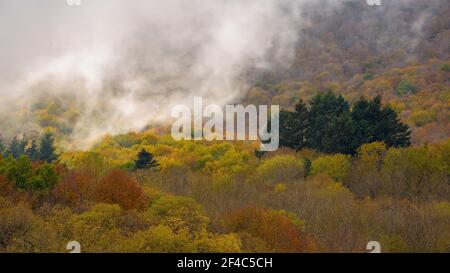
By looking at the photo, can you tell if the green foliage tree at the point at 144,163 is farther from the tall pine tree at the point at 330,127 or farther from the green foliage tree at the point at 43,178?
the green foliage tree at the point at 43,178

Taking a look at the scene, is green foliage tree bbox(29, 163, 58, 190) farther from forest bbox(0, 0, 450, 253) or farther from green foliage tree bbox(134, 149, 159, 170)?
green foliage tree bbox(134, 149, 159, 170)

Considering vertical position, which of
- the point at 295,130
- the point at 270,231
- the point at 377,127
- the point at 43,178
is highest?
the point at 295,130

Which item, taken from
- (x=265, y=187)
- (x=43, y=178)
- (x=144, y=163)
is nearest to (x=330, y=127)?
(x=265, y=187)

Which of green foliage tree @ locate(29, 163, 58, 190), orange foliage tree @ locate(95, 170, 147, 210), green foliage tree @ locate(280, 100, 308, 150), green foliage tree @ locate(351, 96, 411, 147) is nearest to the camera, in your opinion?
orange foliage tree @ locate(95, 170, 147, 210)

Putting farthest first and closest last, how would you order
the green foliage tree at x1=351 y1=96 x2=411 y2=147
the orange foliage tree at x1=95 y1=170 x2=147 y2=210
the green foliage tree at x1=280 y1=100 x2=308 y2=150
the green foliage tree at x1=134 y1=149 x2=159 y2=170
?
1. the green foliage tree at x1=280 y1=100 x2=308 y2=150
2. the green foliage tree at x1=134 y1=149 x2=159 y2=170
3. the green foliage tree at x1=351 y1=96 x2=411 y2=147
4. the orange foliage tree at x1=95 y1=170 x2=147 y2=210

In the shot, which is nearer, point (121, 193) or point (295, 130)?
point (121, 193)

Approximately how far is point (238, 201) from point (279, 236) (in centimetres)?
992

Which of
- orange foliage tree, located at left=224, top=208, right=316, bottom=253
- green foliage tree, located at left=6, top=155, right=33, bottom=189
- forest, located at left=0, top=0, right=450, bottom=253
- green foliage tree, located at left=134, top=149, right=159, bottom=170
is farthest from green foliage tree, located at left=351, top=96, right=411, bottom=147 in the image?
green foliage tree, located at left=6, top=155, right=33, bottom=189

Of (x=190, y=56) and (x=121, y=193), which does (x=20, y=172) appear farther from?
(x=190, y=56)

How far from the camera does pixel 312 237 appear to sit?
18281mm

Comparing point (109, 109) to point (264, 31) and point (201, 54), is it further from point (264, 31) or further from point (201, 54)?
point (264, 31)

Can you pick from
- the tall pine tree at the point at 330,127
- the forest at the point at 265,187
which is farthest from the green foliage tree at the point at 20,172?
the tall pine tree at the point at 330,127

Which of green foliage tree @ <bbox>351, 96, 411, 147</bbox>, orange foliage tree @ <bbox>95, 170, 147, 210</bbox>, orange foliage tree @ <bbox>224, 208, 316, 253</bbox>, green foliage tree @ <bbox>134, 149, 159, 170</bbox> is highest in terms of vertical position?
green foliage tree @ <bbox>351, 96, 411, 147</bbox>

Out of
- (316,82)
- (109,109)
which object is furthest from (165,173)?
(316,82)
